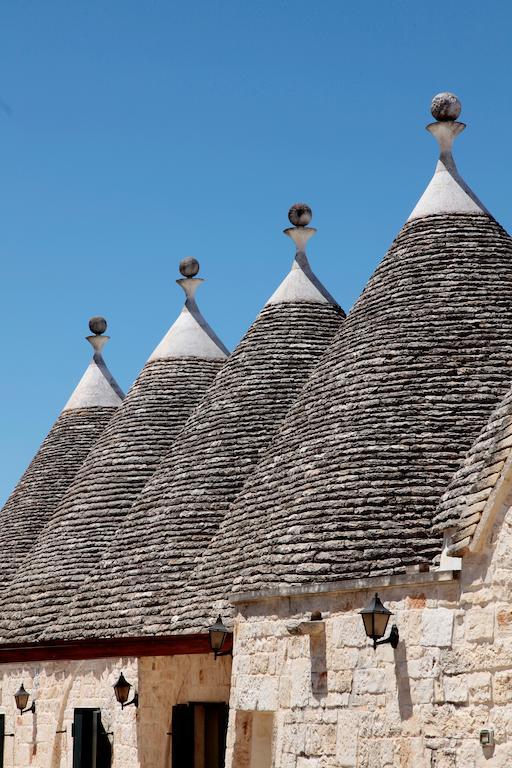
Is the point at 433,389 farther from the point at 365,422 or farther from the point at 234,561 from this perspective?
the point at 234,561

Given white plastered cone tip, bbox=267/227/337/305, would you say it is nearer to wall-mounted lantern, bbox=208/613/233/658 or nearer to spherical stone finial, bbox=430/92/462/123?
spherical stone finial, bbox=430/92/462/123

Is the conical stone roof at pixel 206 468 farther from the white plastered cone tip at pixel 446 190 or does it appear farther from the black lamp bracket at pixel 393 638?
the black lamp bracket at pixel 393 638

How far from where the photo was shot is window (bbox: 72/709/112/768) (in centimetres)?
1568

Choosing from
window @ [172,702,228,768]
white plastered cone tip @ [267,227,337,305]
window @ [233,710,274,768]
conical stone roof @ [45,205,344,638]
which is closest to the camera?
window @ [233,710,274,768]

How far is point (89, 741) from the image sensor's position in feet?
52.2

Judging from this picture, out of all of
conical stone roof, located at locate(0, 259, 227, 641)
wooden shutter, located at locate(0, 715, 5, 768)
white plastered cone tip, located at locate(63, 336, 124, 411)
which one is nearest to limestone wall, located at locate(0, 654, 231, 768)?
wooden shutter, located at locate(0, 715, 5, 768)

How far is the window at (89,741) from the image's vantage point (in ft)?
51.4

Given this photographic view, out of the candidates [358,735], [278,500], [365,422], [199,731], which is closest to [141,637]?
[199,731]

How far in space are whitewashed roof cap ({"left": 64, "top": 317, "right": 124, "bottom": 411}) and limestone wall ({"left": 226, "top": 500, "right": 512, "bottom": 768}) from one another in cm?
1084

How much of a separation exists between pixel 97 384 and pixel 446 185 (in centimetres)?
868

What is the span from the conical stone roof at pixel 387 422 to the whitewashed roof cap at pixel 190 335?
5.25 metres

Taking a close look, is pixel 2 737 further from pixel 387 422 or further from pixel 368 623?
pixel 368 623

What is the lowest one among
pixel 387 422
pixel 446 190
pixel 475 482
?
pixel 475 482

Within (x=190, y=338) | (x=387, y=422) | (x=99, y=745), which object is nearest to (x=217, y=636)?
(x=387, y=422)
